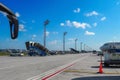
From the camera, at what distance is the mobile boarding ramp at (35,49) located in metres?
84.9

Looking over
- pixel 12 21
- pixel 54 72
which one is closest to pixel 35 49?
pixel 54 72

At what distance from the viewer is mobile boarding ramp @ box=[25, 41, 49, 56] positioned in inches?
3344

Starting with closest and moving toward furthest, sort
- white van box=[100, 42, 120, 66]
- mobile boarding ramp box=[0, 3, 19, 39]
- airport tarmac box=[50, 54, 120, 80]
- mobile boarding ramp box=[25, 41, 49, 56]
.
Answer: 1. mobile boarding ramp box=[0, 3, 19, 39]
2. airport tarmac box=[50, 54, 120, 80]
3. white van box=[100, 42, 120, 66]
4. mobile boarding ramp box=[25, 41, 49, 56]

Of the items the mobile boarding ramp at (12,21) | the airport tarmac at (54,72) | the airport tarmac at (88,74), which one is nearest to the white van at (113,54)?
the airport tarmac at (54,72)

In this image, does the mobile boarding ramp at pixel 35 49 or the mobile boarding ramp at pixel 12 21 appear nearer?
the mobile boarding ramp at pixel 12 21

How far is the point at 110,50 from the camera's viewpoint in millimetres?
28203

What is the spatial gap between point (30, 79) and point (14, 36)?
1075 cm

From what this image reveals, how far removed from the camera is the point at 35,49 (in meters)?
89.2

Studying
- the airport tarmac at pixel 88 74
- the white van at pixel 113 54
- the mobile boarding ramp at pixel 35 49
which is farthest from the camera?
the mobile boarding ramp at pixel 35 49

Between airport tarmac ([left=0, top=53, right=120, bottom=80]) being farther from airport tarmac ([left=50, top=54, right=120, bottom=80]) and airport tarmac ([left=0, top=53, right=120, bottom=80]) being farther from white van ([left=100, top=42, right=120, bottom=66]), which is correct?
white van ([left=100, top=42, right=120, bottom=66])

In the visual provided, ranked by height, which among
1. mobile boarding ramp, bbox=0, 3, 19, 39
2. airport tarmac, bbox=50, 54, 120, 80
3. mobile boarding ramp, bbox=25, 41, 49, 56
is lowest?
airport tarmac, bbox=50, 54, 120, 80

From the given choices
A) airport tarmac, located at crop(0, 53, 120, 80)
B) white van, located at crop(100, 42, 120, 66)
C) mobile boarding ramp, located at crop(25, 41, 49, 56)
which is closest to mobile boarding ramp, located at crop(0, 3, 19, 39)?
airport tarmac, located at crop(0, 53, 120, 80)

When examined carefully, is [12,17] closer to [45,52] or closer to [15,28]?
[15,28]

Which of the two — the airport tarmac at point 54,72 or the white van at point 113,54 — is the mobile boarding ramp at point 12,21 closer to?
the airport tarmac at point 54,72
